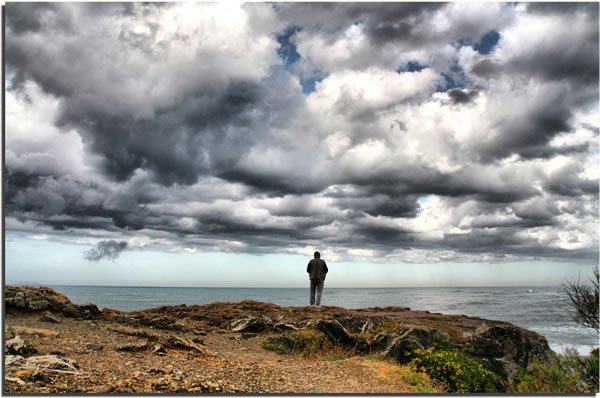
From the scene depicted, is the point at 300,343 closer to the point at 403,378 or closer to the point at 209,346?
the point at 209,346

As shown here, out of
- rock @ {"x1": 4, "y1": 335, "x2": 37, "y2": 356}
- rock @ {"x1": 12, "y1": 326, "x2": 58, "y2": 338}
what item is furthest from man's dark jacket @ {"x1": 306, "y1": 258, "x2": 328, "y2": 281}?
rock @ {"x1": 4, "y1": 335, "x2": 37, "y2": 356}

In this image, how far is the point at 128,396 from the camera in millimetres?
5816

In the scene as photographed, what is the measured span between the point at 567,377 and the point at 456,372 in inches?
97.0

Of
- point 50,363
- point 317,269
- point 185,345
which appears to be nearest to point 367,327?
point 317,269

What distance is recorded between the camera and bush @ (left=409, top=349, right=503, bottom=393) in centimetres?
805

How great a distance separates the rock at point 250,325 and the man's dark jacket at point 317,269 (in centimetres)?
375

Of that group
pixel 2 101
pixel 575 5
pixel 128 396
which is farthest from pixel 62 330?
pixel 575 5

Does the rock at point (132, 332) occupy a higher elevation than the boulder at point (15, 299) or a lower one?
lower

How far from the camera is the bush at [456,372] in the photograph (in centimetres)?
805

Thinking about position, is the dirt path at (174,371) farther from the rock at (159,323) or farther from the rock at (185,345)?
the rock at (159,323)

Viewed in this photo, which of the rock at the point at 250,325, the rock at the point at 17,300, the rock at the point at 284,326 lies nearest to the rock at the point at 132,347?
the rock at the point at 250,325

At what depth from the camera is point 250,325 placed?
466 inches

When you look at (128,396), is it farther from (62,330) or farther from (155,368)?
(62,330)

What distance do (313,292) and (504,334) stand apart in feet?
25.4
